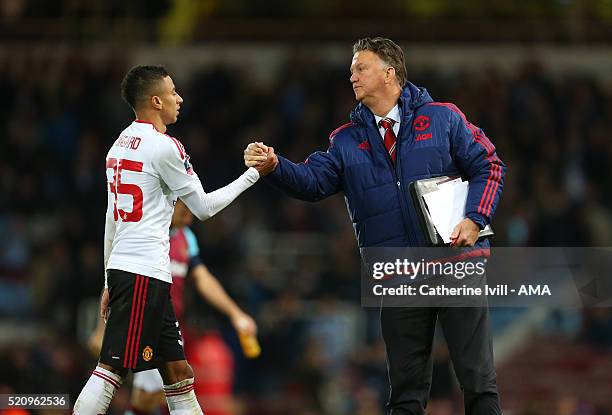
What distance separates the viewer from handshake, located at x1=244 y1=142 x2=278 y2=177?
719cm

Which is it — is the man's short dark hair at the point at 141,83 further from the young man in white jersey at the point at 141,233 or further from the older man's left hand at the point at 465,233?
the older man's left hand at the point at 465,233

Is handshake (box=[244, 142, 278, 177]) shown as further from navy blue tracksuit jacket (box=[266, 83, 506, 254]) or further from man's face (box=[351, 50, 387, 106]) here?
man's face (box=[351, 50, 387, 106])

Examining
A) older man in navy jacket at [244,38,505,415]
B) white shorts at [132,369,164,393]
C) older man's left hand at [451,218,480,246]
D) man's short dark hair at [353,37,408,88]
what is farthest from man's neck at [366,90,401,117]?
white shorts at [132,369,164,393]

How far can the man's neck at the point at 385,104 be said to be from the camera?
24.0 ft

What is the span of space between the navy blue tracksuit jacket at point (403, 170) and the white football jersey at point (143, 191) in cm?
70

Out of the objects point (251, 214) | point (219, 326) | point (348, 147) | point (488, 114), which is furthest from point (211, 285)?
point (488, 114)

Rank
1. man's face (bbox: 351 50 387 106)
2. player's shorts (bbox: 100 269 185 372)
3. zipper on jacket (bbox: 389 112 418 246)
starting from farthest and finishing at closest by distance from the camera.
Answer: man's face (bbox: 351 50 387 106), zipper on jacket (bbox: 389 112 418 246), player's shorts (bbox: 100 269 185 372)

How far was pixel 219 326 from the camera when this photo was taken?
1438cm

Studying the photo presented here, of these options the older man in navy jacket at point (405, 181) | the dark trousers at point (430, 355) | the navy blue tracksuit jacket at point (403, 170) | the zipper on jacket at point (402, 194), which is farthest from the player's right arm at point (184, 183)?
the dark trousers at point (430, 355)

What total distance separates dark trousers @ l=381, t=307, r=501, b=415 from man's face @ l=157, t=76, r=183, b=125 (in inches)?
64.2

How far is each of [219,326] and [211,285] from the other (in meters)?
4.89

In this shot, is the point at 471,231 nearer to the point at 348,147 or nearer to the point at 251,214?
the point at 348,147

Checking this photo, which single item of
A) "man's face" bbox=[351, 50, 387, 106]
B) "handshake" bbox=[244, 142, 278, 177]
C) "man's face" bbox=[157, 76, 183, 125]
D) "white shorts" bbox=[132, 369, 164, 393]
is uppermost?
"man's face" bbox=[351, 50, 387, 106]

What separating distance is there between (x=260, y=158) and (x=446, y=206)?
42.6 inches
